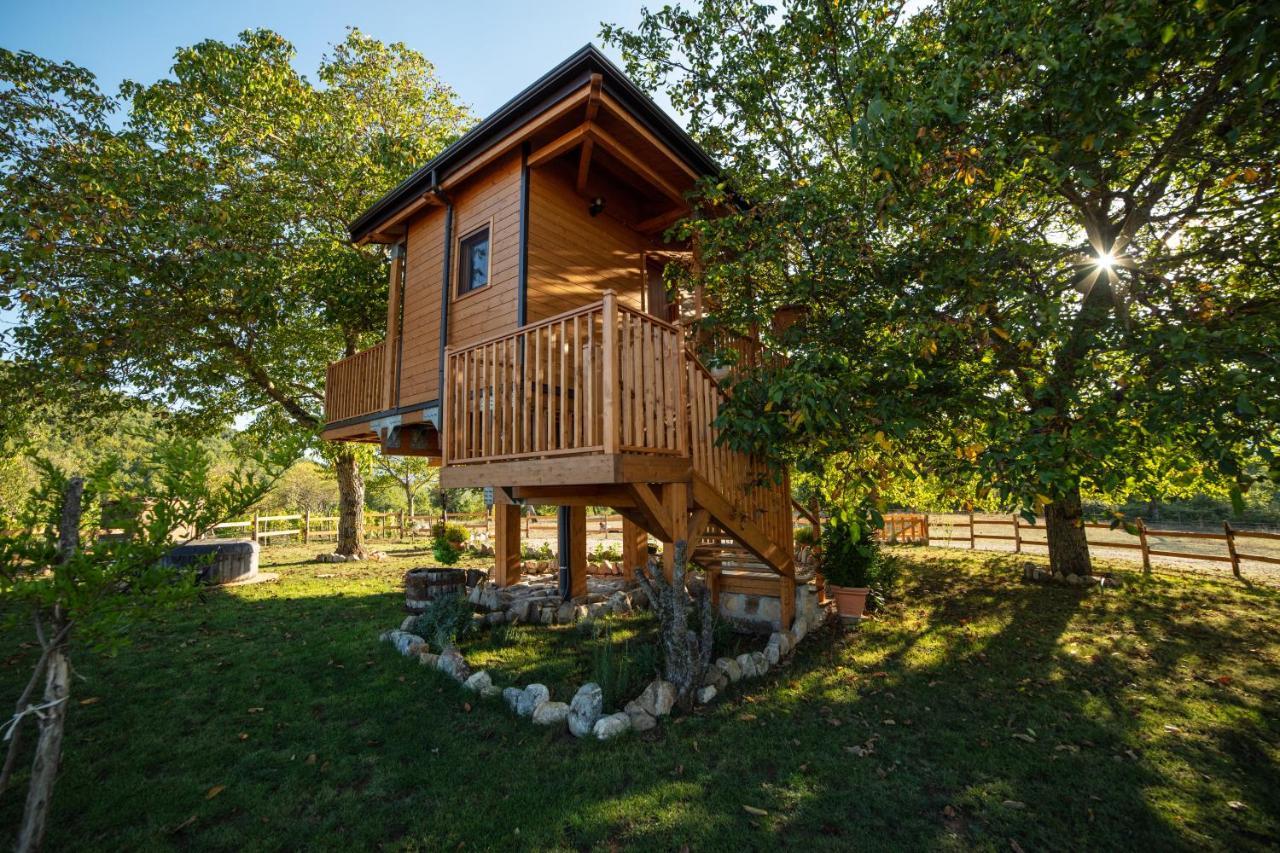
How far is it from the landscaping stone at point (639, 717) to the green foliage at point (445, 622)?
9.94 feet

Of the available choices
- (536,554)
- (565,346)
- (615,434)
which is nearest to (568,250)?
(565,346)

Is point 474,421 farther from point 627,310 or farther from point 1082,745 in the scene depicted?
point 1082,745

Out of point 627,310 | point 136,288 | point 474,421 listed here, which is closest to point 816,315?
point 627,310

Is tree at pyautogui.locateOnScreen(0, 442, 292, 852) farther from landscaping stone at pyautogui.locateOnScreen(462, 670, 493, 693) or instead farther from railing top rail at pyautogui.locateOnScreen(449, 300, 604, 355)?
landscaping stone at pyautogui.locateOnScreen(462, 670, 493, 693)

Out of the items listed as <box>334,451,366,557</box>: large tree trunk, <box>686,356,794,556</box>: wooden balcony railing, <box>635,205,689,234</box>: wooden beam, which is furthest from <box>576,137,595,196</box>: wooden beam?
<box>334,451,366,557</box>: large tree trunk

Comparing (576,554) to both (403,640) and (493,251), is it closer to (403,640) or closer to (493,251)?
(403,640)

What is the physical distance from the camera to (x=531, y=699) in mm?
5016

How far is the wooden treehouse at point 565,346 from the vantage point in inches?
192

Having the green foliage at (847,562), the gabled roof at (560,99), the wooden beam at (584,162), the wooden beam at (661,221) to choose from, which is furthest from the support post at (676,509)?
the wooden beam at (661,221)

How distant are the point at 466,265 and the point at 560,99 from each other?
10.3ft

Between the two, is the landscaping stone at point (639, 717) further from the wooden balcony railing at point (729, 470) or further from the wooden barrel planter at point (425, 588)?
the wooden barrel planter at point (425, 588)

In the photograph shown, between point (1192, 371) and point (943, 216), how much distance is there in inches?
89.5

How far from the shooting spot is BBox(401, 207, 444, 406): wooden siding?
28.2 feet

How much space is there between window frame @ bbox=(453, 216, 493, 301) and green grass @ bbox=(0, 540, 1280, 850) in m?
5.20
